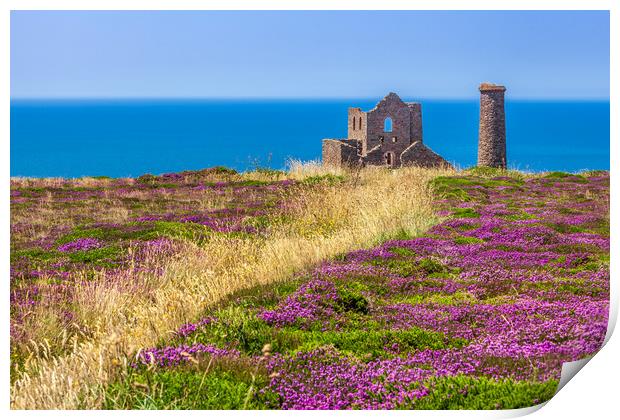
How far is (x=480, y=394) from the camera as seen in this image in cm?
686

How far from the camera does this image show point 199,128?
591ft

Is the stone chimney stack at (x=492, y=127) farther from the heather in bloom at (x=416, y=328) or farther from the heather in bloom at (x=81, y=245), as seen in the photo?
the heather in bloom at (x=81, y=245)

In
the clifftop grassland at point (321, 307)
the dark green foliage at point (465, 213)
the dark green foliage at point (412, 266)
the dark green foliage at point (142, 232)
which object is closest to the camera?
the clifftop grassland at point (321, 307)

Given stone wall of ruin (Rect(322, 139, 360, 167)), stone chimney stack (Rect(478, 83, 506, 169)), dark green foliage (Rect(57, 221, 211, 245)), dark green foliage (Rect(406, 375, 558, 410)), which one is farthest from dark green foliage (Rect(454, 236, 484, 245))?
stone chimney stack (Rect(478, 83, 506, 169))

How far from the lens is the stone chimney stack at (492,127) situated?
50.5 meters

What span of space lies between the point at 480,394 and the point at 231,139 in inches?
5702

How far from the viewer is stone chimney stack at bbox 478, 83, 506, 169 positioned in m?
50.5

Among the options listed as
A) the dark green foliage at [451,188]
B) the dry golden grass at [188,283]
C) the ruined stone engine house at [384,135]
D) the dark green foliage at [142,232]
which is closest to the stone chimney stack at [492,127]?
the ruined stone engine house at [384,135]

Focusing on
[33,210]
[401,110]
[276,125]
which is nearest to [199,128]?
[276,125]

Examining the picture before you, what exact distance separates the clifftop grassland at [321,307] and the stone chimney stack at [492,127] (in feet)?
103

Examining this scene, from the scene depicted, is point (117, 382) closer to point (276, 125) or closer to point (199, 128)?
point (276, 125)

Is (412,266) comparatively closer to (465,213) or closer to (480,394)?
(480,394)

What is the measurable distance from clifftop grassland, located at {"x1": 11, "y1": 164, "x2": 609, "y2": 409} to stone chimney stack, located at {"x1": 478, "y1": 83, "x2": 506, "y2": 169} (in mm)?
31437

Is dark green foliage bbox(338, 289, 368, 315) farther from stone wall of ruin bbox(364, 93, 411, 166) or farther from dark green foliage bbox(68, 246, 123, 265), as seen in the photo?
stone wall of ruin bbox(364, 93, 411, 166)
